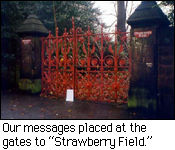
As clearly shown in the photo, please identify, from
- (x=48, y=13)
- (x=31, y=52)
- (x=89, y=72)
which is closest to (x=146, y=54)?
(x=89, y=72)

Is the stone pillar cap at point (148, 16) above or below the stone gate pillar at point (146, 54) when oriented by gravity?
above

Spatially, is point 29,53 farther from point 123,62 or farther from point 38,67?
point 123,62

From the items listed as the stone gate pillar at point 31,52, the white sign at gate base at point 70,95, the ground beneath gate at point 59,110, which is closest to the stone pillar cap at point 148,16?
the ground beneath gate at point 59,110

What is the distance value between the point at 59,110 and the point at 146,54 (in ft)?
9.43

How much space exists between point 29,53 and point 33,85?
125cm

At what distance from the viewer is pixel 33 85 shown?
26.9 feet

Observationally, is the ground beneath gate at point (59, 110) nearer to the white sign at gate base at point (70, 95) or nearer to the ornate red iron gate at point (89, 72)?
the white sign at gate base at point (70, 95)

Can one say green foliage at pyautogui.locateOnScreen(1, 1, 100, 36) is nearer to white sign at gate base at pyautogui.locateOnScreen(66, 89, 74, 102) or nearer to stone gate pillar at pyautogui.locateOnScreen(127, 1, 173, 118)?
white sign at gate base at pyautogui.locateOnScreen(66, 89, 74, 102)

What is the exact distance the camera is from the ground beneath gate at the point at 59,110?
5436 millimetres

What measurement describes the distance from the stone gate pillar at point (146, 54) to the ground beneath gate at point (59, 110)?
1.50 ft

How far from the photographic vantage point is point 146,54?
17.7 feet

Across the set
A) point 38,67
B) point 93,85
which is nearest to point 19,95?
point 38,67

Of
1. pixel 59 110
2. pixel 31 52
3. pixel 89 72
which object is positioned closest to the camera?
pixel 59 110

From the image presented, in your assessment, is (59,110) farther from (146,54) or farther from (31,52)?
(31,52)
